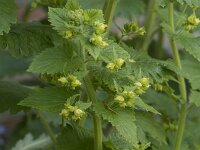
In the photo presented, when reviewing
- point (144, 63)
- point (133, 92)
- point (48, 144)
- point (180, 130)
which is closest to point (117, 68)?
point (133, 92)

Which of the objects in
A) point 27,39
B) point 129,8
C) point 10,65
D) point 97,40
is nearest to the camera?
point 97,40

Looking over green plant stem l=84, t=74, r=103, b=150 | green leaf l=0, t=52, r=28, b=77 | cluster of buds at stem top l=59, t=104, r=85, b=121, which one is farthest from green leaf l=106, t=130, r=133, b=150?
green leaf l=0, t=52, r=28, b=77

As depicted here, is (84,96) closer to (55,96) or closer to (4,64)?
(55,96)

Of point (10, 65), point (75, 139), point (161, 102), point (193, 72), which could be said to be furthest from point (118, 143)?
point (10, 65)

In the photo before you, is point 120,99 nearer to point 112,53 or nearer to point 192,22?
point 112,53

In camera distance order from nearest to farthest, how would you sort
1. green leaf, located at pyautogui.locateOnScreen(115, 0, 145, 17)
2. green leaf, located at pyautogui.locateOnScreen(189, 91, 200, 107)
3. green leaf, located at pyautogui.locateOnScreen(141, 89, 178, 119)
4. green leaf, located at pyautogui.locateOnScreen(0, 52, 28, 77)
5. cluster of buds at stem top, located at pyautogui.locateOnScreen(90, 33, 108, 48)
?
cluster of buds at stem top, located at pyautogui.locateOnScreen(90, 33, 108, 48), green leaf, located at pyautogui.locateOnScreen(189, 91, 200, 107), green leaf, located at pyautogui.locateOnScreen(141, 89, 178, 119), green leaf, located at pyautogui.locateOnScreen(115, 0, 145, 17), green leaf, located at pyautogui.locateOnScreen(0, 52, 28, 77)

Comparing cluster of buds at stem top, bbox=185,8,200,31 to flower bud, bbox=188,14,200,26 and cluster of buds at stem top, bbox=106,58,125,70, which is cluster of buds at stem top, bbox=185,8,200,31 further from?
cluster of buds at stem top, bbox=106,58,125,70
